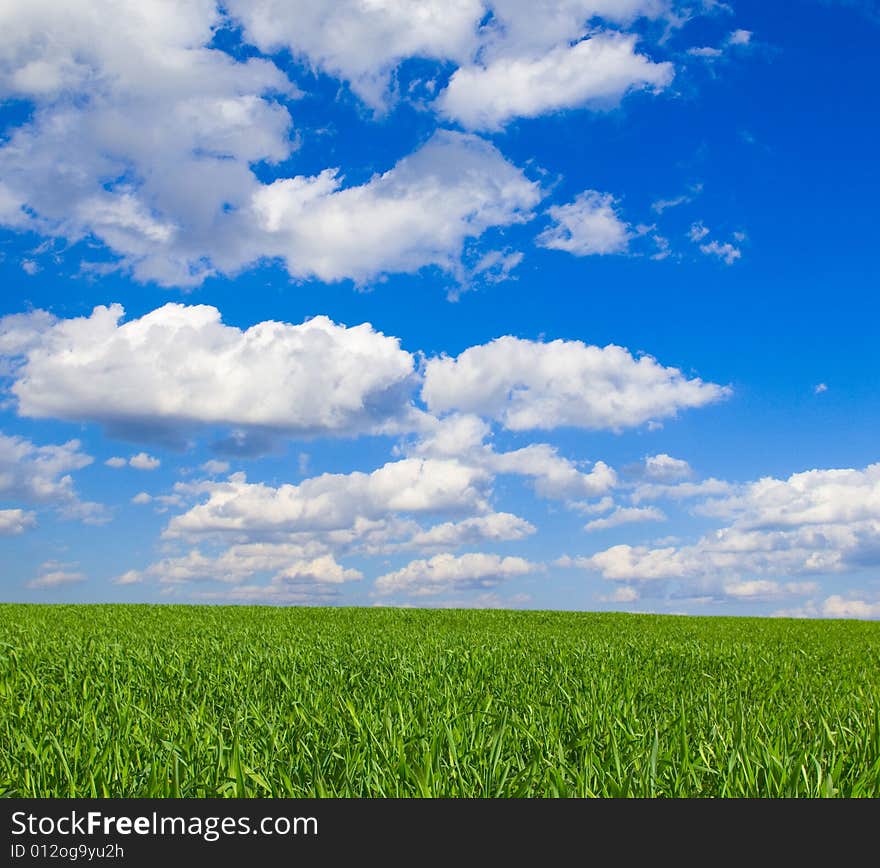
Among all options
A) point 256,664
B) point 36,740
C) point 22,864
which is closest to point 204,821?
point 22,864

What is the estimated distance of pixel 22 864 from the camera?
3195 mm

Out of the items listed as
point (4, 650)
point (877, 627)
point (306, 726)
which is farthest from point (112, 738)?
point (877, 627)

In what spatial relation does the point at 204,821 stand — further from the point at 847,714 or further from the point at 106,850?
the point at 847,714

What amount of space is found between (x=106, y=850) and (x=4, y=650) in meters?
8.84

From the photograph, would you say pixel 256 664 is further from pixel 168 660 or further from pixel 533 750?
pixel 533 750

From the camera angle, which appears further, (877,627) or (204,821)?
(877,627)

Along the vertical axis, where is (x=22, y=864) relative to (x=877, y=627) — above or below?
above

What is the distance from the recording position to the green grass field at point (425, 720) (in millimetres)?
4215

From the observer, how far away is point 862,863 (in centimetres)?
312

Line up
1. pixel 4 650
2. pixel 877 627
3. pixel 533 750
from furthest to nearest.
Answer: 1. pixel 877 627
2. pixel 4 650
3. pixel 533 750

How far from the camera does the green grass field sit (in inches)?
166

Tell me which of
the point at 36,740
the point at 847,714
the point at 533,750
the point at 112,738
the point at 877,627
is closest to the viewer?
the point at 533,750

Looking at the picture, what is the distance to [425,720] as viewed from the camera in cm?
562

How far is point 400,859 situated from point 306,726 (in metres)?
Result: 2.94
